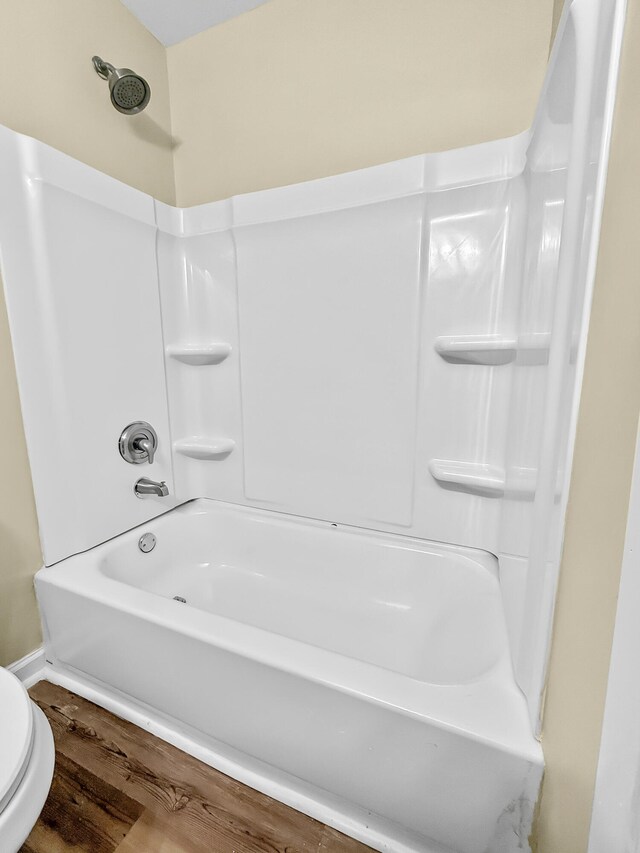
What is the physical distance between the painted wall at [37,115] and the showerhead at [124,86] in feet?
0.20

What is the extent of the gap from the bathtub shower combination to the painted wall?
0.05 metres

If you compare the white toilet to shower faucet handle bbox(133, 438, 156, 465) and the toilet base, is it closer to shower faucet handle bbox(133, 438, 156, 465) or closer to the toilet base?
the toilet base

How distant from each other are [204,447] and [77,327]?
0.62 m

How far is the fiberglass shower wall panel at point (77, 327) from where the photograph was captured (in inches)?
41.4

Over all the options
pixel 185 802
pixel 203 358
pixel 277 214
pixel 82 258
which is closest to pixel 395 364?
pixel 277 214

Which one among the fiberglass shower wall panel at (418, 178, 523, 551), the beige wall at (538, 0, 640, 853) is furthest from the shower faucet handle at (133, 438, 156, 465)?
the beige wall at (538, 0, 640, 853)

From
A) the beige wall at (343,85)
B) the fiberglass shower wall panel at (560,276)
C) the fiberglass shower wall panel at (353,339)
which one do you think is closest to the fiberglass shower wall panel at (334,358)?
the fiberglass shower wall panel at (353,339)

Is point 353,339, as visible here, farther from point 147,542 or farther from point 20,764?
point 20,764

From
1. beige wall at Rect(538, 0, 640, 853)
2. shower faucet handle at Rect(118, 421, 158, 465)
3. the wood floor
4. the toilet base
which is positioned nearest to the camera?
beige wall at Rect(538, 0, 640, 853)

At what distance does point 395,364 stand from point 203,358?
0.78 m

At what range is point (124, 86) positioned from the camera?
1.22 metres

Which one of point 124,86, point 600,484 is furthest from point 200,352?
point 600,484

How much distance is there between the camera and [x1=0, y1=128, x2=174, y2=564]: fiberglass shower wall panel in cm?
105

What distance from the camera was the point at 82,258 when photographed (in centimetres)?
118
